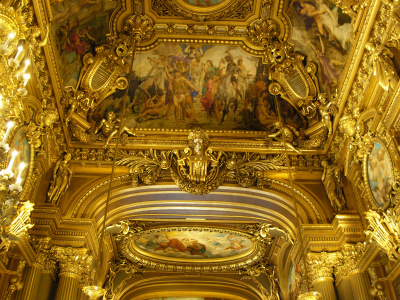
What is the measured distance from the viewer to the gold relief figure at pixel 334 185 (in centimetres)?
857

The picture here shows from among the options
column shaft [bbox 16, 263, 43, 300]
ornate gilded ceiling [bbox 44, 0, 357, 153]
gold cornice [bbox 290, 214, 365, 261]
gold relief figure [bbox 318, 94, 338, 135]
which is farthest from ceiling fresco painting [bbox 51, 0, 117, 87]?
gold cornice [bbox 290, 214, 365, 261]

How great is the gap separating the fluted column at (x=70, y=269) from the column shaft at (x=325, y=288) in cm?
415

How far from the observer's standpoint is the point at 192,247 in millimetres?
13648

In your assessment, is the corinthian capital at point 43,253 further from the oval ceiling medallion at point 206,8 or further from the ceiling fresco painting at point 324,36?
the ceiling fresco painting at point 324,36

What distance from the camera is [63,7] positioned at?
821cm

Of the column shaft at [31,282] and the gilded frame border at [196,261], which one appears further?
the gilded frame border at [196,261]

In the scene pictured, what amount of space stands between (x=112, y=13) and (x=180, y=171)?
3.56 m

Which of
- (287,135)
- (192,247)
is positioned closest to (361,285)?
(287,135)

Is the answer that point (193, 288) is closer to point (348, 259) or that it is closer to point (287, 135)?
point (287, 135)

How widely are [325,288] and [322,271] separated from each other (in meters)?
0.29

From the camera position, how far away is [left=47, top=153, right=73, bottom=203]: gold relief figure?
8297 millimetres

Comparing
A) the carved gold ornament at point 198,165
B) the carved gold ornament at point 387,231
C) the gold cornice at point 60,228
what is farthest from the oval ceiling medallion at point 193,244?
the carved gold ornament at point 387,231

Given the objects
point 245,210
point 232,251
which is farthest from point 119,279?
point 245,210

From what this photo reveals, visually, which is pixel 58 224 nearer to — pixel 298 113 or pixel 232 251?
pixel 298 113
